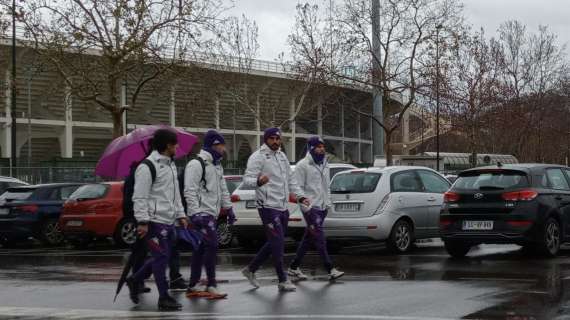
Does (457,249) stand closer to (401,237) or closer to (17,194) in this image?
(401,237)

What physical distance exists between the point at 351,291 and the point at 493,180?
479 centimetres

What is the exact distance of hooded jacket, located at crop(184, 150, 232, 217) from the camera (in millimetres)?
9344

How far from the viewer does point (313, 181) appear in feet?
36.2

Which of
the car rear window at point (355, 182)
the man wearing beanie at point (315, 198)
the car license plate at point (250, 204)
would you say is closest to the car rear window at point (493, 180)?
the car rear window at point (355, 182)

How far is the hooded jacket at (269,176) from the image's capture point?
392 inches

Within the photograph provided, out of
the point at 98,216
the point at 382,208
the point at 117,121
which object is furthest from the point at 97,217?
the point at 117,121

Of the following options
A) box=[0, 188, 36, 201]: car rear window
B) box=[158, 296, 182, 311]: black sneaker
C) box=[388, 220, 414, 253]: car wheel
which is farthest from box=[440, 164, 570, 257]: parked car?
box=[0, 188, 36, 201]: car rear window

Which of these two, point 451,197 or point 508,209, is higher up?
point 451,197

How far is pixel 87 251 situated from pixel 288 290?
868 cm

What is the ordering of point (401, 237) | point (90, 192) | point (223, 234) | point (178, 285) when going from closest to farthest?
point (178, 285) → point (401, 237) → point (223, 234) → point (90, 192)

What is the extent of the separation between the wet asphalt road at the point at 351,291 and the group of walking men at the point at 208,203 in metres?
0.28

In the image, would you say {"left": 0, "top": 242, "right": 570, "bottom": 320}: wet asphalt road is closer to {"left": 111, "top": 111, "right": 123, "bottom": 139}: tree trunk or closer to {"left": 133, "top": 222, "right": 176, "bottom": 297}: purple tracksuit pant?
{"left": 133, "top": 222, "right": 176, "bottom": 297}: purple tracksuit pant

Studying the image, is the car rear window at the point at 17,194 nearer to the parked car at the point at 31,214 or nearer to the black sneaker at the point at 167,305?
the parked car at the point at 31,214

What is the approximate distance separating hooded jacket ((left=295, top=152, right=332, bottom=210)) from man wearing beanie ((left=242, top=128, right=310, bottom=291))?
32.3 inches
